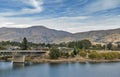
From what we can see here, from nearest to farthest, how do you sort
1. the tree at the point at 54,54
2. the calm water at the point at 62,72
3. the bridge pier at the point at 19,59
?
the calm water at the point at 62,72 < the bridge pier at the point at 19,59 < the tree at the point at 54,54

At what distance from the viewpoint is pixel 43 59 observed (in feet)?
410

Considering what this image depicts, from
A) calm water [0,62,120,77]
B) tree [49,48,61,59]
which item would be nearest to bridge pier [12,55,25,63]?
tree [49,48,61,59]

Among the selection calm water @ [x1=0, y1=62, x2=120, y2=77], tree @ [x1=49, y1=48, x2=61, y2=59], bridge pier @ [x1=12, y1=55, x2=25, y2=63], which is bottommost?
calm water @ [x1=0, y1=62, x2=120, y2=77]

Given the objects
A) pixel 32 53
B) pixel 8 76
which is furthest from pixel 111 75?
pixel 32 53

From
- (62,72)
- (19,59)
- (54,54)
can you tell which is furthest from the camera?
(54,54)

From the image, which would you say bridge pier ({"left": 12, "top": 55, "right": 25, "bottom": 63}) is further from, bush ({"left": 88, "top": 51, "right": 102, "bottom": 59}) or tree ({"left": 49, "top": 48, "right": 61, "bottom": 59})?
bush ({"left": 88, "top": 51, "right": 102, "bottom": 59})

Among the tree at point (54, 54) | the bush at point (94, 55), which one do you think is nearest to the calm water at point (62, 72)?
the tree at point (54, 54)

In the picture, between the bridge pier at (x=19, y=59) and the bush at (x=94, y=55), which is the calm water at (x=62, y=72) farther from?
the bush at (x=94, y=55)

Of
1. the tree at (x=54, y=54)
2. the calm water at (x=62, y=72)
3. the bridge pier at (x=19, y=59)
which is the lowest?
the calm water at (x=62, y=72)

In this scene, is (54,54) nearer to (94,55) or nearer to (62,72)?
(94,55)

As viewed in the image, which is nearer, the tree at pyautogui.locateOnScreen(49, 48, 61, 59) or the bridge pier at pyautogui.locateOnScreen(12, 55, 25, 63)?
the bridge pier at pyautogui.locateOnScreen(12, 55, 25, 63)

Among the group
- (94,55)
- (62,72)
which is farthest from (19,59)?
(62,72)

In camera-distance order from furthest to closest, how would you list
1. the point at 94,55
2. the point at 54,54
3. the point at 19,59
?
the point at 94,55
the point at 54,54
the point at 19,59

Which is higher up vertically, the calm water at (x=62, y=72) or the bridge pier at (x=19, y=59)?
the bridge pier at (x=19, y=59)
